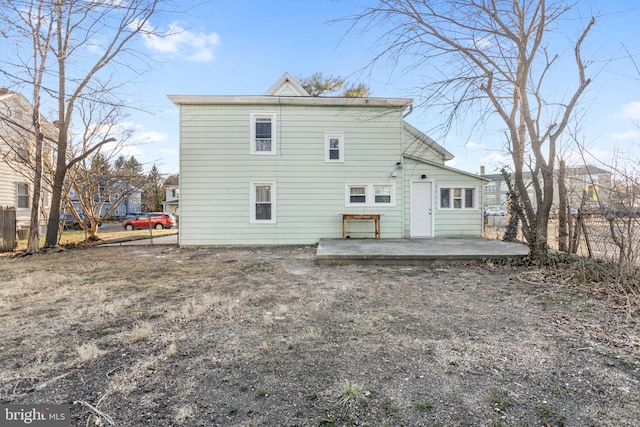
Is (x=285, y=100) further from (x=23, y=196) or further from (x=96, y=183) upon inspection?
(x=23, y=196)

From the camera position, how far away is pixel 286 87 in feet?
35.6

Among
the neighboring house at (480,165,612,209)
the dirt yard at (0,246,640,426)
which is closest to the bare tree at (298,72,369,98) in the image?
the neighboring house at (480,165,612,209)

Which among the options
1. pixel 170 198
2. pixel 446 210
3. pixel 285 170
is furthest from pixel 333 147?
pixel 170 198

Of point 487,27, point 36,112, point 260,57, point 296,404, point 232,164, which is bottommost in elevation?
point 296,404

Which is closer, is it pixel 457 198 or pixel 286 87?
pixel 457 198

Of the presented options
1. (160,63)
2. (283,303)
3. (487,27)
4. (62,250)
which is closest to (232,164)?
(160,63)

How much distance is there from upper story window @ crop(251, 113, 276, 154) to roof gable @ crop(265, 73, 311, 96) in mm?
1840

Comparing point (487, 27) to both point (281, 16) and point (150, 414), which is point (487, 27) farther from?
point (150, 414)

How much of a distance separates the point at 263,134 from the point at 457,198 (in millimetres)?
6875

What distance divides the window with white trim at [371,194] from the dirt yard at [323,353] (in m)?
4.96

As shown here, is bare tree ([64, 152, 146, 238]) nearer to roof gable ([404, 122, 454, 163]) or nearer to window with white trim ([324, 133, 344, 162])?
window with white trim ([324, 133, 344, 162])

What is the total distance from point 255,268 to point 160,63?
6.09 meters

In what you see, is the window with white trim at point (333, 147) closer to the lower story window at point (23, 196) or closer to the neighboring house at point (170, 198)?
the lower story window at point (23, 196)

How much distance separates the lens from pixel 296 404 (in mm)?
1949
